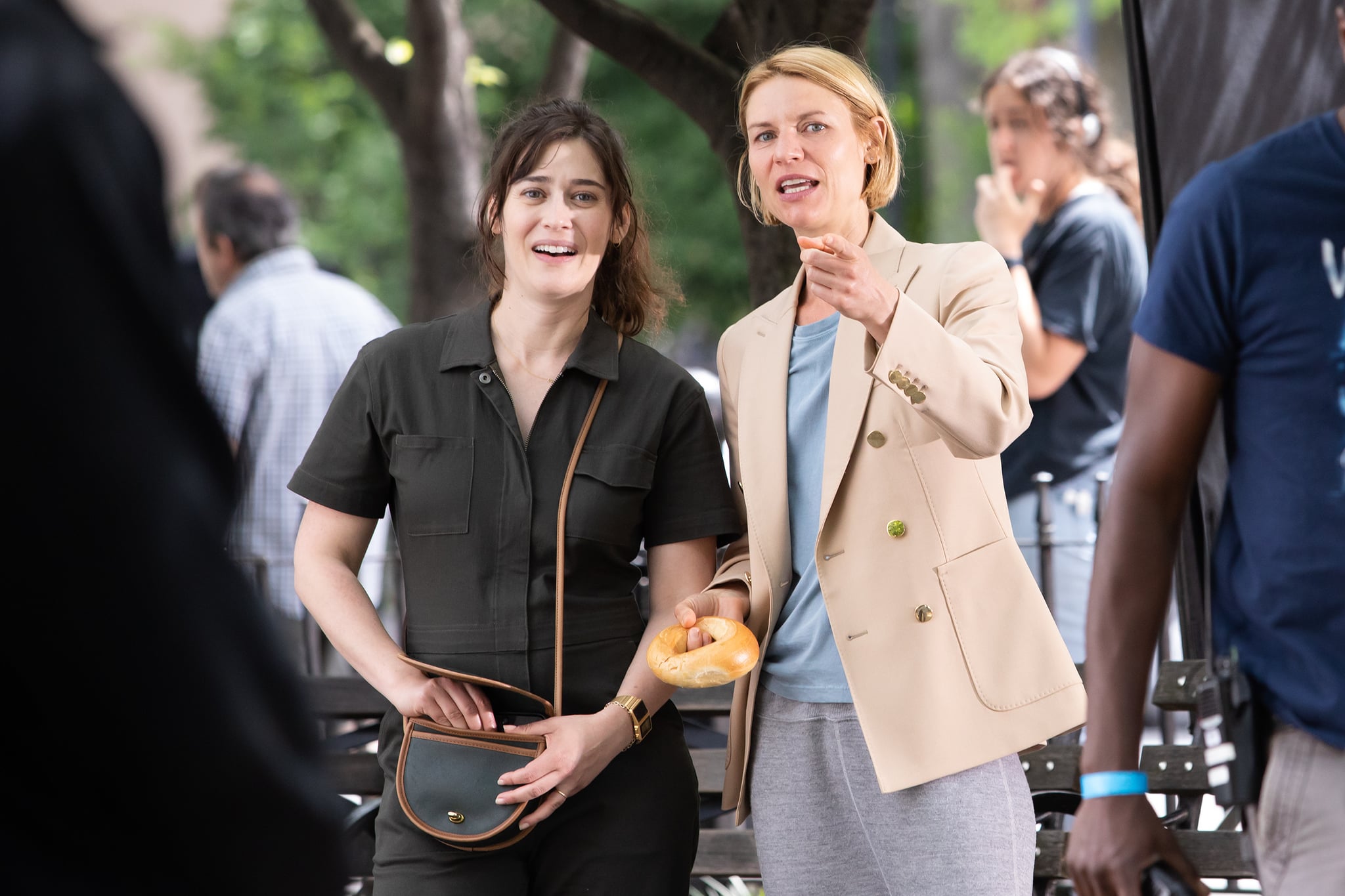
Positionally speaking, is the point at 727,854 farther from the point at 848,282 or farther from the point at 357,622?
the point at 848,282

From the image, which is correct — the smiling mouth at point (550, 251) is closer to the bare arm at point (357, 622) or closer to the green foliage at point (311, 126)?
the bare arm at point (357, 622)

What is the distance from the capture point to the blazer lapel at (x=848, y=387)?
274cm

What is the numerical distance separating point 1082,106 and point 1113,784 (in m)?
3.94

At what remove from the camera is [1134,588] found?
200 cm

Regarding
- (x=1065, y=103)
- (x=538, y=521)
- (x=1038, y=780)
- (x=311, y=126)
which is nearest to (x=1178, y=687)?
(x=1038, y=780)

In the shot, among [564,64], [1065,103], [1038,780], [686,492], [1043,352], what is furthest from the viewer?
[564,64]

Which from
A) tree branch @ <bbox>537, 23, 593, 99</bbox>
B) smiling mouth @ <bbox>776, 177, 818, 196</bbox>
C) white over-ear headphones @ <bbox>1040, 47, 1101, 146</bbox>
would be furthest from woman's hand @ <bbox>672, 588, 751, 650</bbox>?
tree branch @ <bbox>537, 23, 593, 99</bbox>

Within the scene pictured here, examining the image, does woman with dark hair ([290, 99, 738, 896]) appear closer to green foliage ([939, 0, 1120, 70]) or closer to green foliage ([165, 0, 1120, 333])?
green foliage ([939, 0, 1120, 70])

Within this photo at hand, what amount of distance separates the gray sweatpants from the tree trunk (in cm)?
220

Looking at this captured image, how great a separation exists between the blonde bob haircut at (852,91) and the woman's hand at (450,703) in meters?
1.20

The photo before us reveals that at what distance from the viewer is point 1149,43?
128 inches

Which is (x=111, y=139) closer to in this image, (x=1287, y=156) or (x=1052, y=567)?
(x=1287, y=156)

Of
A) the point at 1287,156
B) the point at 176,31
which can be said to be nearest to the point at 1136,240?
the point at 1287,156

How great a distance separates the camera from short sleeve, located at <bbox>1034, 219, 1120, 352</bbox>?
484 cm
